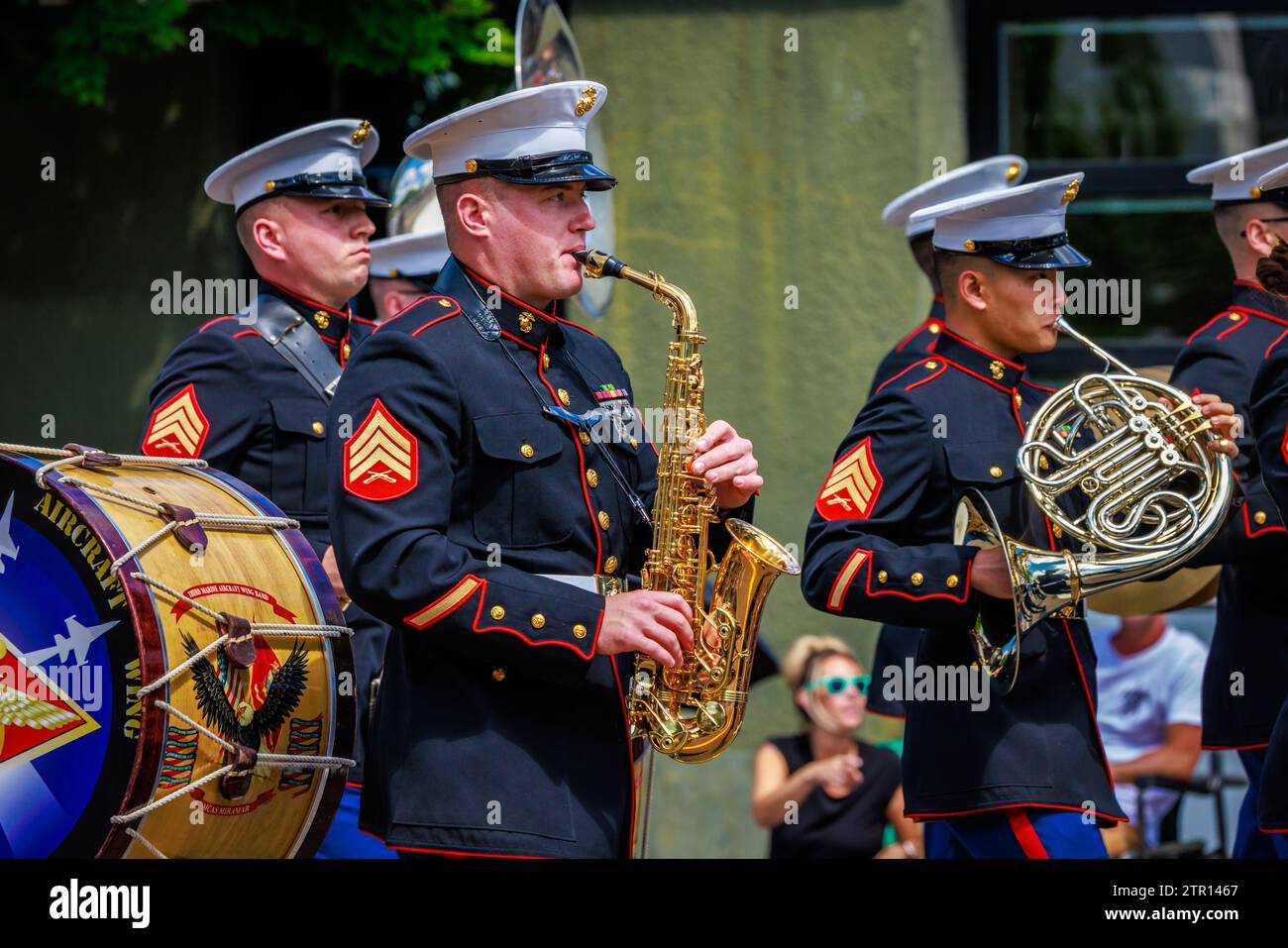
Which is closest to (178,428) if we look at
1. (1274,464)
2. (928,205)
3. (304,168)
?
(304,168)

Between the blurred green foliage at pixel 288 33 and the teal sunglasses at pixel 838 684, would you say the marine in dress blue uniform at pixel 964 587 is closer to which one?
the teal sunglasses at pixel 838 684

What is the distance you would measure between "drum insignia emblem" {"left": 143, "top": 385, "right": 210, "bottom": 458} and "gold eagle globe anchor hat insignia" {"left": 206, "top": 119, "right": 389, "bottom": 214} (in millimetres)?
646

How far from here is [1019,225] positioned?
4586 millimetres

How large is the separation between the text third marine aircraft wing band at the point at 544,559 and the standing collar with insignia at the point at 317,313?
0.14 m

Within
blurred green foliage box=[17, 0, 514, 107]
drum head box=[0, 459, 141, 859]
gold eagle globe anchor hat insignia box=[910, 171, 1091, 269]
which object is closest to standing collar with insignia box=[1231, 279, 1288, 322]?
gold eagle globe anchor hat insignia box=[910, 171, 1091, 269]

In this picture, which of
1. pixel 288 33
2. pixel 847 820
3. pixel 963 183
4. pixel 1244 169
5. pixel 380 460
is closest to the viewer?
pixel 380 460

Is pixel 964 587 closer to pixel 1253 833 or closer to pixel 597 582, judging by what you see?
pixel 597 582

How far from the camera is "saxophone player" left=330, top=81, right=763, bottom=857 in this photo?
11.2ft

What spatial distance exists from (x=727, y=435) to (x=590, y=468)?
10.7 inches

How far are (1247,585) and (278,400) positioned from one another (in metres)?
2.44

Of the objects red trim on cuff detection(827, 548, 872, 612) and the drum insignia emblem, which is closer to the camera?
red trim on cuff detection(827, 548, 872, 612)

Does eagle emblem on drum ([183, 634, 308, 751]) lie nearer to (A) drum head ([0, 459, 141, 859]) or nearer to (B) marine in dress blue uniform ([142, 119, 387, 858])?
(A) drum head ([0, 459, 141, 859])

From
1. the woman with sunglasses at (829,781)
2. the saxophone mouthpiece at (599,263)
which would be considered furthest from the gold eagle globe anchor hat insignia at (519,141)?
the woman with sunglasses at (829,781)
